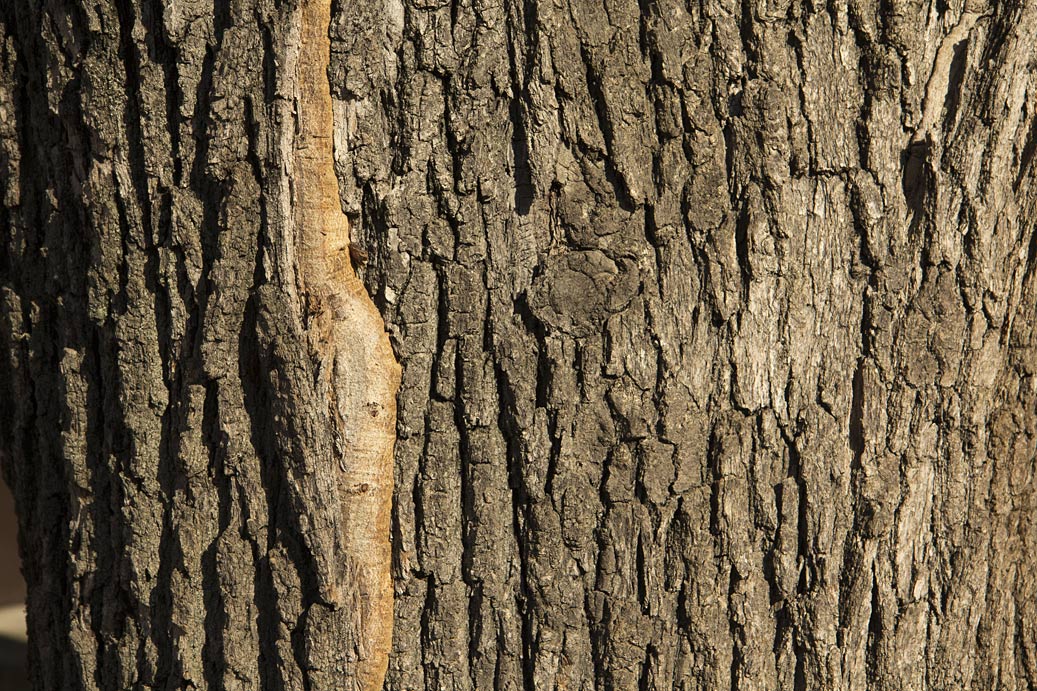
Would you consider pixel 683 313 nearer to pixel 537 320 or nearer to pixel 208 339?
pixel 537 320

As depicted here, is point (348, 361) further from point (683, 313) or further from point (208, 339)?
point (683, 313)

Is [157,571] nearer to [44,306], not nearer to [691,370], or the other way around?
[44,306]

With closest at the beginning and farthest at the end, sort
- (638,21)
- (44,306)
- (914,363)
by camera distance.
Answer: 1. (638,21)
2. (914,363)
3. (44,306)

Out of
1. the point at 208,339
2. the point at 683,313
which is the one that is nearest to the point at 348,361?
the point at 208,339

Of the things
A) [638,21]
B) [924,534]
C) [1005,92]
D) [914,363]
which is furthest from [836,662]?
[638,21]

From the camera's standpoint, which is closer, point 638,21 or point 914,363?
point 638,21
